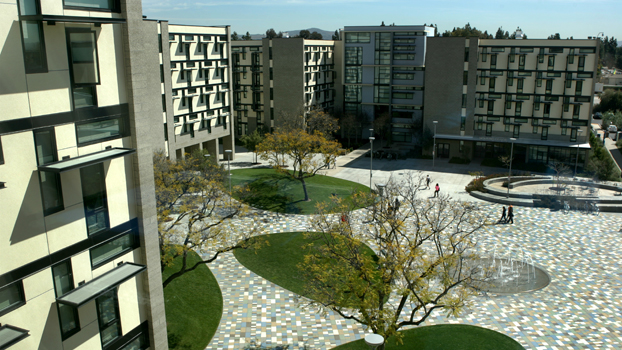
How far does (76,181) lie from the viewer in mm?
10016

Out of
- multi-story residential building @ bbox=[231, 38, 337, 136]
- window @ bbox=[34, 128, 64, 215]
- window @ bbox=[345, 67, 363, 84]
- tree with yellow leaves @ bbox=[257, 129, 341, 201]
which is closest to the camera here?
window @ bbox=[34, 128, 64, 215]

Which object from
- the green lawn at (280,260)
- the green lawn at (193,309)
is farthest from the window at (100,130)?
the green lawn at (280,260)

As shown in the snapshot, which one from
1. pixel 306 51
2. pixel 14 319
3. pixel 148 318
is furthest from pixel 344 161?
pixel 14 319

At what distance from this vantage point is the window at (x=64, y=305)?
31.9 ft

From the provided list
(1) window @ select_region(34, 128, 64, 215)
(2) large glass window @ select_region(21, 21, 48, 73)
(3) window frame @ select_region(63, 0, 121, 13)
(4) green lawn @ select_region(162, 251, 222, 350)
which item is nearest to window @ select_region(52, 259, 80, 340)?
(1) window @ select_region(34, 128, 64, 215)

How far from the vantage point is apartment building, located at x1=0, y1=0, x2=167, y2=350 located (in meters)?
8.69

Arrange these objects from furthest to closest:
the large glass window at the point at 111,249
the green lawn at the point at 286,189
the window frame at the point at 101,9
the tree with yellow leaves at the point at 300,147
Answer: the tree with yellow leaves at the point at 300,147
the green lawn at the point at 286,189
the large glass window at the point at 111,249
the window frame at the point at 101,9

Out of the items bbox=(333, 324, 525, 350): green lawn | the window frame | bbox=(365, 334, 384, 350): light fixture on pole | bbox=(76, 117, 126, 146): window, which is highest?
the window frame

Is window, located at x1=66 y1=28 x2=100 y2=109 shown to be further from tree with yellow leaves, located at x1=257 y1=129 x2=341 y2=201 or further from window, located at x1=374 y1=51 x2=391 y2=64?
window, located at x1=374 y1=51 x2=391 y2=64

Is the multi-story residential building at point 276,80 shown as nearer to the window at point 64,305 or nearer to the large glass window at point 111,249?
the large glass window at point 111,249

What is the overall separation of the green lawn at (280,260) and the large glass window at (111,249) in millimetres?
12237

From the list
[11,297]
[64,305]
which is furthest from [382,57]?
[11,297]

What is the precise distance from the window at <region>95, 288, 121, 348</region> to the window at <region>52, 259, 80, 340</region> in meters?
0.66

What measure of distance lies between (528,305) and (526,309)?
459 millimetres
